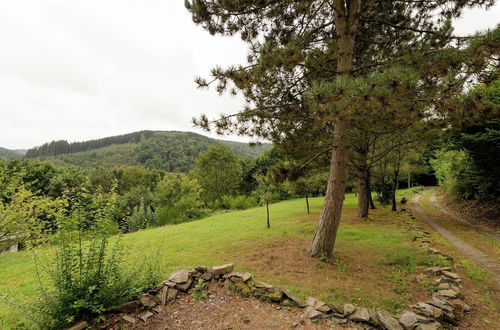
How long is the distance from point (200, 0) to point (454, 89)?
18.1 feet

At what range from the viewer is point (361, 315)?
3393mm

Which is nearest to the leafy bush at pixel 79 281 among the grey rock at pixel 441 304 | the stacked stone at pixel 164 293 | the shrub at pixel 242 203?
the stacked stone at pixel 164 293

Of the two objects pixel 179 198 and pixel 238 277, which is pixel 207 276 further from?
pixel 179 198

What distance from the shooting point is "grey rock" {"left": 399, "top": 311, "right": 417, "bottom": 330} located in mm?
3215

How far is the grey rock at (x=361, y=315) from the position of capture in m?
3.34

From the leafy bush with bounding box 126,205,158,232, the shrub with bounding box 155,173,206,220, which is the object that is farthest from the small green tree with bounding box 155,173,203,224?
the leafy bush with bounding box 126,205,158,232

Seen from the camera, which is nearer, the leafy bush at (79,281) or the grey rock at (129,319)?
the leafy bush at (79,281)

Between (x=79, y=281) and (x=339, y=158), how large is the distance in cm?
558

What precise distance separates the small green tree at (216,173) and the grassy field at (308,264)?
71.8ft

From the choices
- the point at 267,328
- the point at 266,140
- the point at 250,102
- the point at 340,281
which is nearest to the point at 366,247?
the point at 340,281

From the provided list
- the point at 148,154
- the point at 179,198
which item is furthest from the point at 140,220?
the point at 148,154

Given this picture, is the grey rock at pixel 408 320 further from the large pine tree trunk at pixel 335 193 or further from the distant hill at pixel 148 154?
the distant hill at pixel 148 154

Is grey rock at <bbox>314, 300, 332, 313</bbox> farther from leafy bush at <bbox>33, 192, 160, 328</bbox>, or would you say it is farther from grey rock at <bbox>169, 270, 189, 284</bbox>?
leafy bush at <bbox>33, 192, 160, 328</bbox>

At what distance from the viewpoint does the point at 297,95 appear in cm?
603
